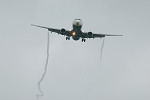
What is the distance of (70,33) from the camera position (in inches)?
5157

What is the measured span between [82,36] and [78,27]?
351 cm

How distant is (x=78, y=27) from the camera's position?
130 meters

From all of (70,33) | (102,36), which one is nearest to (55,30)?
(70,33)

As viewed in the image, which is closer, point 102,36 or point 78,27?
point 78,27

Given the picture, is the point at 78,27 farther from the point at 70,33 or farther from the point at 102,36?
the point at 102,36

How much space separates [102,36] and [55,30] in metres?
15.6

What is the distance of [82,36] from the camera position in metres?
131

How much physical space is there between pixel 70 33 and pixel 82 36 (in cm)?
384

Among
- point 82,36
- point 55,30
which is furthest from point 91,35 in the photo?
point 55,30

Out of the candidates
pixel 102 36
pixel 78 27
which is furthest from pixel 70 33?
pixel 102 36

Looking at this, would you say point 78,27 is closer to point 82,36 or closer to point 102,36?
point 82,36

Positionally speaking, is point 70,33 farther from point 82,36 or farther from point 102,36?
point 102,36

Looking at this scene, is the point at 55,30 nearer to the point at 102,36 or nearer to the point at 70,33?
the point at 70,33

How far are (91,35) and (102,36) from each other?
28.4ft
